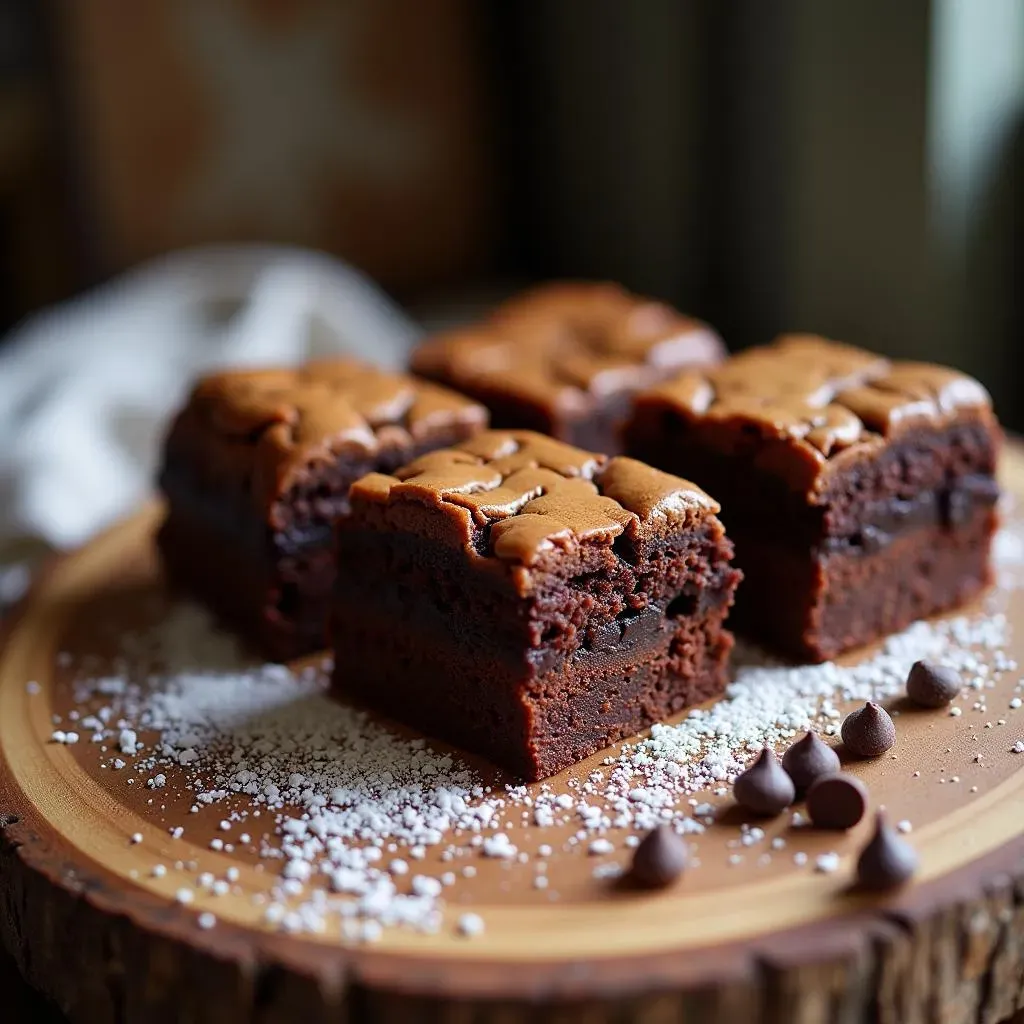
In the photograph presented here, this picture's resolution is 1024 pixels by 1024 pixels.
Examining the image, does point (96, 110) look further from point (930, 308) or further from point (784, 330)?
point (930, 308)

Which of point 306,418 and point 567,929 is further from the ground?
point 306,418

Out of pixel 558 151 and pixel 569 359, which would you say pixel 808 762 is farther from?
pixel 558 151

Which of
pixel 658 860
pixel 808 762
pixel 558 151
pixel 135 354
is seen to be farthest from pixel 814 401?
pixel 558 151

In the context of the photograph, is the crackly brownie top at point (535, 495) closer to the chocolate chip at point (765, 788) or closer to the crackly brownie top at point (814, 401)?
the crackly brownie top at point (814, 401)

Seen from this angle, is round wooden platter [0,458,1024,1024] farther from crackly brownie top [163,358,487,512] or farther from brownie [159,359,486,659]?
crackly brownie top [163,358,487,512]

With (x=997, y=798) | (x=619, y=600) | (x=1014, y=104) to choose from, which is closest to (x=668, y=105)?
(x=1014, y=104)

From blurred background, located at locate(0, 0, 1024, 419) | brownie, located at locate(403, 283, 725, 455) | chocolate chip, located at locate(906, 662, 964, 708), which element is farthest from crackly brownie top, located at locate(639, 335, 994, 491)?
blurred background, located at locate(0, 0, 1024, 419)

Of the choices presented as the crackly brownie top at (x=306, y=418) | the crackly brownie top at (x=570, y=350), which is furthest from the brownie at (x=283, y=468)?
the crackly brownie top at (x=570, y=350)
